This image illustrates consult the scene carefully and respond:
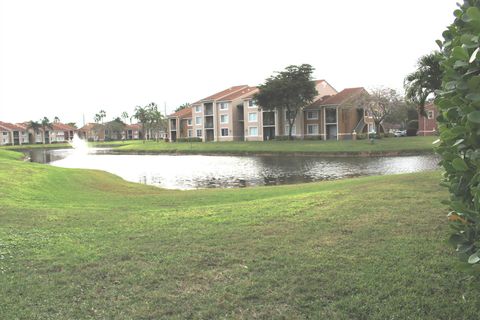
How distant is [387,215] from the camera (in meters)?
8.48

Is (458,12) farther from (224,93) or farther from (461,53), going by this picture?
(224,93)

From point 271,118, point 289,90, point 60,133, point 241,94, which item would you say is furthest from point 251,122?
point 60,133

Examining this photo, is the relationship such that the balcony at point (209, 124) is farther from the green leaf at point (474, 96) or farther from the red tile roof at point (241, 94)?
the green leaf at point (474, 96)

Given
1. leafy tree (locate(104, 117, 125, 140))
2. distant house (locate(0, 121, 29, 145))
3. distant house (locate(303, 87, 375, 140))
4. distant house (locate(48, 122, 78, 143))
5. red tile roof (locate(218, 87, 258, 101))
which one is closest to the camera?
distant house (locate(303, 87, 375, 140))

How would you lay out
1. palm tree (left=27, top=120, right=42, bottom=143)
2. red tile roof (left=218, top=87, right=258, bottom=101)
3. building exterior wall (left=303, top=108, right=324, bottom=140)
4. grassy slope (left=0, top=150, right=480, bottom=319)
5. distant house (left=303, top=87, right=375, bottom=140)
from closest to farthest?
grassy slope (left=0, top=150, right=480, bottom=319)
distant house (left=303, top=87, right=375, bottom=140)
building exterior wall (left=303, top=108, right=324, bottom=140)
red tile roof (left=218, top=87, right=258, bottom=101)
palm tree (left=27, top=120, right=42, bottom=143)

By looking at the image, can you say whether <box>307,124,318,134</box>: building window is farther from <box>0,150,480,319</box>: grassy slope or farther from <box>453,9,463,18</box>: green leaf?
<box>453,9,463,18</box>: green leaf

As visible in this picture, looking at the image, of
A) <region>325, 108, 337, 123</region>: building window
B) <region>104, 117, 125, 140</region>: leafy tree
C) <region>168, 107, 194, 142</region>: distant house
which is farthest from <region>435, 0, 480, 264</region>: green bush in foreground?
<region>104, 117, 125, 140</region>: leafy tree

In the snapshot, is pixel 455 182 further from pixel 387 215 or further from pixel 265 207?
pixel 265 207

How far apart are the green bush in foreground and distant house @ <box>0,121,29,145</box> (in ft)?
470

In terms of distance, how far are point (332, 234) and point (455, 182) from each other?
13.7ft

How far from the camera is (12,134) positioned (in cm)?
13000

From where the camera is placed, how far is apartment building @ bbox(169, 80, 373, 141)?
73.8 meters

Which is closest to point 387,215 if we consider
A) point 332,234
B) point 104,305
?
point 332,234

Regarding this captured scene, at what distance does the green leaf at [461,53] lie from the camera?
2662mm
